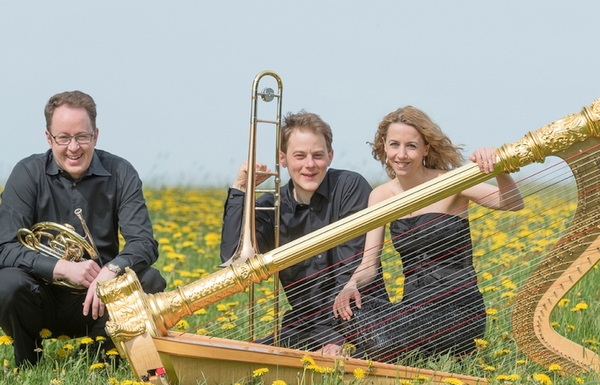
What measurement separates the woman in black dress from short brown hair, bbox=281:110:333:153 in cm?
24

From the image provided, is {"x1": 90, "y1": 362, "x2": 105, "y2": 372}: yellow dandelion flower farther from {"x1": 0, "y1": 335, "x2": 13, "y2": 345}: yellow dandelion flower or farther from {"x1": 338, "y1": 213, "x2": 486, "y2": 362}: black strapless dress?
{"x1": 338, "y1": 213, "x2": 486, "y2": 362}: black strapless dress

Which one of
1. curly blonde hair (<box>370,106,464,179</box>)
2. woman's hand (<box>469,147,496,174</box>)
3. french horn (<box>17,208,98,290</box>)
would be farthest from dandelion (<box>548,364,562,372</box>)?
french horn (<box>17,208,98,290</box>)

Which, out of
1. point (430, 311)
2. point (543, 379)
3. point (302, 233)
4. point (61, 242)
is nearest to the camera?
point (543, 379)

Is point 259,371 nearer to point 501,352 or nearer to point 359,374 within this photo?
point 359,374

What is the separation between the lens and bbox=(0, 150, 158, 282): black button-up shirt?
13.5 ft

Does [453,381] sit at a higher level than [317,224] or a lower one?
lower

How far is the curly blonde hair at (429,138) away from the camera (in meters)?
4.14

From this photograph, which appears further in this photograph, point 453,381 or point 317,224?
point 317,224

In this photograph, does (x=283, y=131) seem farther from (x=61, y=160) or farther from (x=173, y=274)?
(x=173, y=274)

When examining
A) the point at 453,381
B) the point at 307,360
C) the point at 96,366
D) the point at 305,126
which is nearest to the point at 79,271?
the point at 96,366

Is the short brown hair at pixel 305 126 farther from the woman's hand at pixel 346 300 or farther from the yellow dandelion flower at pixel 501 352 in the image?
the yellow dandelion flower at pixel 501 352

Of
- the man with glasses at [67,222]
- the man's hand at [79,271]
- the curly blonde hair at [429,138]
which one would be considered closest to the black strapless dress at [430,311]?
the curly blonde hair at [429,138]

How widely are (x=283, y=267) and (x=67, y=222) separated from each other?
4.60 feet

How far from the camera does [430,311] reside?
3.79 meters
